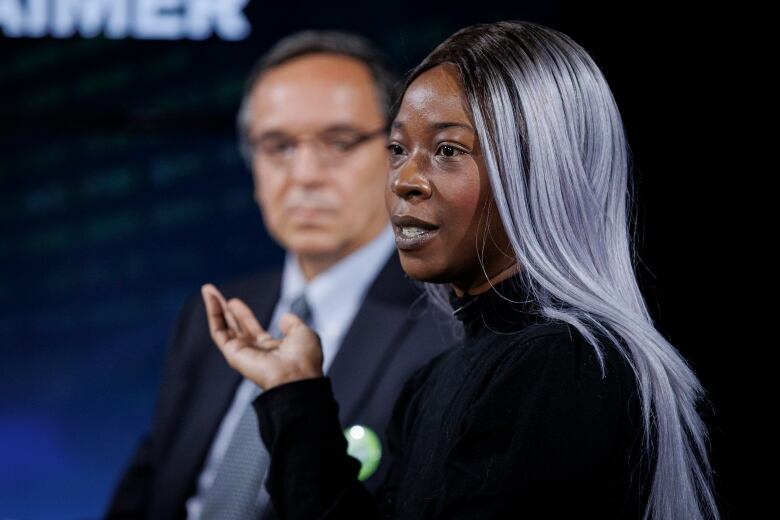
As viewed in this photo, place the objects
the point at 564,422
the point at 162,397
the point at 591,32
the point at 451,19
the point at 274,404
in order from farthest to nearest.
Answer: the point at 451,19 → the point at 162,397 → the point at 591,32 → the point at 274,404 → the point at 564,422

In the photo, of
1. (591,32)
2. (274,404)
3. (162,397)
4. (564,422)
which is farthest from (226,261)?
(564,422)

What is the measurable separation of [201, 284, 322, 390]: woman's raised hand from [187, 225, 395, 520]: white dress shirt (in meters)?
0.43

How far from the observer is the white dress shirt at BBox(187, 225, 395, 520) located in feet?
6.05

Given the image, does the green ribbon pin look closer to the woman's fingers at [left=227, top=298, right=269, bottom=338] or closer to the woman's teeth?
the woman's fingers at [left=227, top=298, right=269, bottom=338]

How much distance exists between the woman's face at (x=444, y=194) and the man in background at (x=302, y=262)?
70 cm

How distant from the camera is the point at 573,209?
0.99 m

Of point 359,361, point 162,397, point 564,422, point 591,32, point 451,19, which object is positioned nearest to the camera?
point 564,422

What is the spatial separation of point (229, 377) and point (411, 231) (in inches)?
38.3

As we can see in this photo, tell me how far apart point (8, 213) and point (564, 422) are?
5.73 feet

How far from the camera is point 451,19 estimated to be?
86.3 inches

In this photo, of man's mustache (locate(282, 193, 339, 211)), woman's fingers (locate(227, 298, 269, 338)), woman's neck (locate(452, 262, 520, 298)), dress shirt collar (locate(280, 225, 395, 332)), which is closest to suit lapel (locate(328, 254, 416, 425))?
dress shirt collar (locate(280, 225, 395, 332))

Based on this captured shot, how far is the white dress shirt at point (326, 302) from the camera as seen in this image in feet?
6.05

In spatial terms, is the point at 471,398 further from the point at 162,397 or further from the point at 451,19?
the point at 451,19

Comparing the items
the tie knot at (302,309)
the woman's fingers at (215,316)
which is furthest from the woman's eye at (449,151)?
the tie knot at (302,309)
